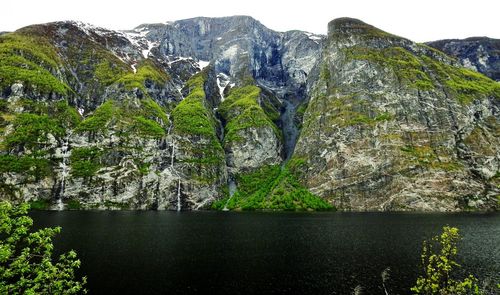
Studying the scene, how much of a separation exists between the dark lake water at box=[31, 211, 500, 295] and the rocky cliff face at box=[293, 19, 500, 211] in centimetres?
7621

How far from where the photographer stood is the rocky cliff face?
152 meters

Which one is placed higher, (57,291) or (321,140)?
(321,140)

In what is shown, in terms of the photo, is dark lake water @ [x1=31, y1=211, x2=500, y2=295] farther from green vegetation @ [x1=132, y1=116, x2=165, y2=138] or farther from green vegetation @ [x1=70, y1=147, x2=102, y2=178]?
green vegetation @ [x1=132, y1=116, x2=165, y2=138]

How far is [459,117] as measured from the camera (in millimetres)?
177500

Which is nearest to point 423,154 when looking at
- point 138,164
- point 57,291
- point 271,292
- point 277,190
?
point 277,190

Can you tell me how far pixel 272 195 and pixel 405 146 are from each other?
6807 centimetres

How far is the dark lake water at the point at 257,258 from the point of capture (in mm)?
38781

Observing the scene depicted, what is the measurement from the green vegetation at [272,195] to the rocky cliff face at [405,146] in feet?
21.2

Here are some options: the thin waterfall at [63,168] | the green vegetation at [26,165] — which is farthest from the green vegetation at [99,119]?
the green vegetation at [26,165]

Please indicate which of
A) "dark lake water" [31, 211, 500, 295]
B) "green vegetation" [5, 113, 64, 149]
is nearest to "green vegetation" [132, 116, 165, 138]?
"green vegetation" [5, 113, 64, 149]

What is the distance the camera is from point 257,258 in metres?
52.2

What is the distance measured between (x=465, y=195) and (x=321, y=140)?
70673 millimetres

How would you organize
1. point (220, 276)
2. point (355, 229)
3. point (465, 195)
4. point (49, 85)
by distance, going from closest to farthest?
point (220, 276)
point (355, 229)
point (465, 195)
point (49, 85)

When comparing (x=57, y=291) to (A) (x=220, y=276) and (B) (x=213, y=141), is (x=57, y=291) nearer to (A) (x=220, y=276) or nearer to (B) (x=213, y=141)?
(A) (x=220, y=276)
